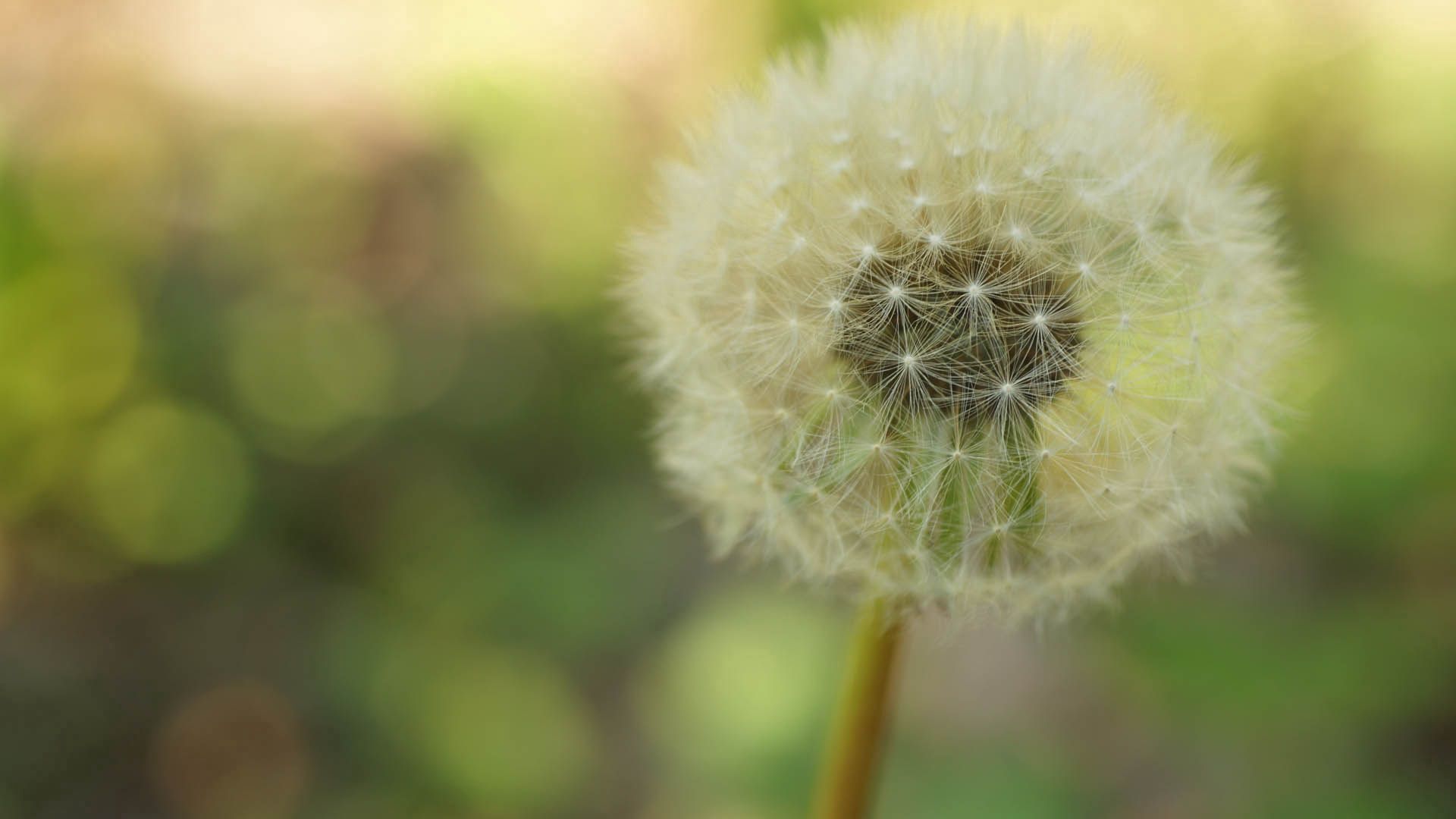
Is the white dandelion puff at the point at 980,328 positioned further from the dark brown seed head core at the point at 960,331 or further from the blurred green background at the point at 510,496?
the blurred green background at the point at 510,496

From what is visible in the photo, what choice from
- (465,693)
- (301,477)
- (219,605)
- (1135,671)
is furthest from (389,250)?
(1135,671)

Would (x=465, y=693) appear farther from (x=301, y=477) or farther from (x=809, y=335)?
(x=809, y=335)

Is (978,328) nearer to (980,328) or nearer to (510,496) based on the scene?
(980,328)

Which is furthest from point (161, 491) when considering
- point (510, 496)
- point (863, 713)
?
point (863, 713)

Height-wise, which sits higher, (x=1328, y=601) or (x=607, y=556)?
(x=1328, y=601)

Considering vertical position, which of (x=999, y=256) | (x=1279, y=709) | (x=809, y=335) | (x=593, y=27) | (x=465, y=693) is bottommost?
(x=465, y=693)

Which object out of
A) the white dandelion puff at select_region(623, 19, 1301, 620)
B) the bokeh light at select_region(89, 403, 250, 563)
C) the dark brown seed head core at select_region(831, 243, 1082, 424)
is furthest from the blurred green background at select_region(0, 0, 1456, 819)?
the dark brown seed head core at select_region(831, 243, 1082, 424)

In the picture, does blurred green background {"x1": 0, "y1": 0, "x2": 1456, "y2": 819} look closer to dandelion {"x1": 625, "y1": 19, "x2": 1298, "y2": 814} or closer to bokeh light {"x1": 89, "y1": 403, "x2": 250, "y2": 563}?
bokeh light {"x1": 89, "y1": 403, "x2": 250, "y2": 563}
